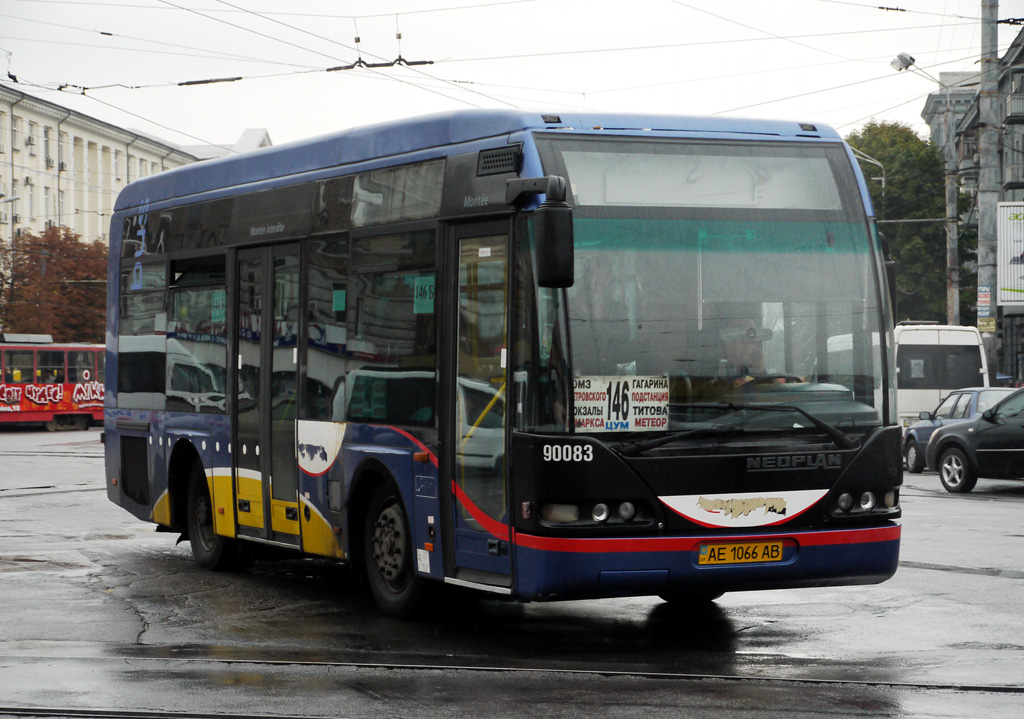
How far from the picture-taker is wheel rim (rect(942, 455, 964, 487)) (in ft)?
71.4

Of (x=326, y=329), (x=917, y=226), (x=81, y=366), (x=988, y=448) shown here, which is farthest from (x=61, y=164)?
(x=326, y=329)

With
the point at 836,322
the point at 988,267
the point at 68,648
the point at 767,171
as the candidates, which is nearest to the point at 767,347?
the point at 836,322

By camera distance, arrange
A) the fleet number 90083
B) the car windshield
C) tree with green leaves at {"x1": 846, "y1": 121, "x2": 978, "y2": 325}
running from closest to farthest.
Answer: the fleet number 90083 → the car windshield → tree with green leaves at {"x1": 846, "y1": 121, "x2": 978, "y2": 325}

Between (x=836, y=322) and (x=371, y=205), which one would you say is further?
(x=371, y=205)

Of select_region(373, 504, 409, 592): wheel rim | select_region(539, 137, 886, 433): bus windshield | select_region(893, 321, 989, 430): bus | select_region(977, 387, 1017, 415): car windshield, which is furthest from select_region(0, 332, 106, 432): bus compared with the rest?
select_region(539, 137, 886, 433): bus windshield

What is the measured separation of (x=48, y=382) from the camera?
48500 mm

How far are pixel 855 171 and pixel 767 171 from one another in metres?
0.57

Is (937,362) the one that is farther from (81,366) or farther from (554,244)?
(554,244)

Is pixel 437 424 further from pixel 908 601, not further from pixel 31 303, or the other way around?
pixel 31 303

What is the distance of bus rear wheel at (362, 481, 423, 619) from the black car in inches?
547

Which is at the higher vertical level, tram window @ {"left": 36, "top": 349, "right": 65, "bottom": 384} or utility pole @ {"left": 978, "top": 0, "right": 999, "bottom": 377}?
utility pole @ {"left": 978, "top": 0, "right": 999, "bottom": 377}

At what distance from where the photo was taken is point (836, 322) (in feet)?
27.4

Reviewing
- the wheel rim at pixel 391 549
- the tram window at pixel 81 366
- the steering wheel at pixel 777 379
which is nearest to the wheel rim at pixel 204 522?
the wheel rim at pixel 391 549

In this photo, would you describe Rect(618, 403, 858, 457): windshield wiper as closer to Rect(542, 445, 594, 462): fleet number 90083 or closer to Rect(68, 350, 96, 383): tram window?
Rect(542, 445, 594, 462): fleet number 90083
